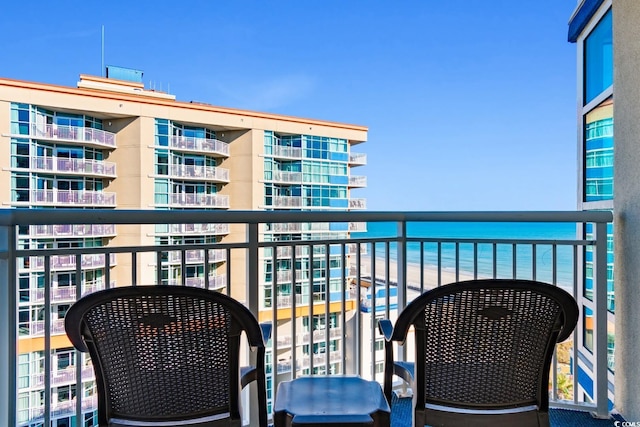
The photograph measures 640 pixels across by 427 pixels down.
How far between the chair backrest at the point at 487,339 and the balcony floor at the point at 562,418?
104 centimetres

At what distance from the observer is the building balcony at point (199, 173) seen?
13.3 meters

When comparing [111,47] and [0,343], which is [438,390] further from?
[111,47]

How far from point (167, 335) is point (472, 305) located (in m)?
0.85

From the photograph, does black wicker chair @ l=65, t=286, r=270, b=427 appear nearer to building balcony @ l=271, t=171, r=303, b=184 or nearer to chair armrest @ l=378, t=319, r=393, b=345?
chair armrest @ l=378, t=319, r=393, b=345

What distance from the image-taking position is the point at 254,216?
76.5 inches

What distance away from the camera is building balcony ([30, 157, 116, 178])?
1209 cm

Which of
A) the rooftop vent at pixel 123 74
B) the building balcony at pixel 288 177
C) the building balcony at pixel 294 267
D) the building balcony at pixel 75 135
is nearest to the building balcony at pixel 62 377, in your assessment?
the building balcony at pixel 294 267

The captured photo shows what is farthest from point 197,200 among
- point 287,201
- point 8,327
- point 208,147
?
point 8,327

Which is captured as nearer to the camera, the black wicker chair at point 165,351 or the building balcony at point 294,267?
the black wicker chair at point 165,351

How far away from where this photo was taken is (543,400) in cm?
133

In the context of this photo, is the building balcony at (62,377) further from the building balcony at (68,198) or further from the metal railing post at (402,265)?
the building balcony at (68,198)

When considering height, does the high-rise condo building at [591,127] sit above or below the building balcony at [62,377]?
above

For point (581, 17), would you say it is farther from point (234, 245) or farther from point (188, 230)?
point (188, 230)

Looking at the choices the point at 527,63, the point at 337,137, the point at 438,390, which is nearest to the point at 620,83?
the point at 438,390
